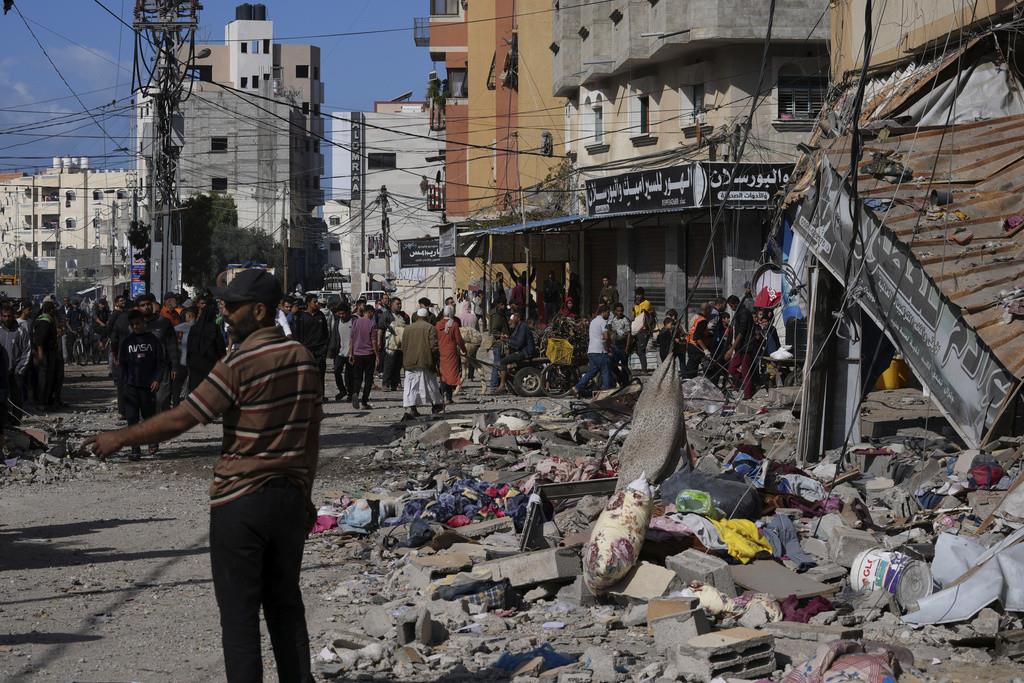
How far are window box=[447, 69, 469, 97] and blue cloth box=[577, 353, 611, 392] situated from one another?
118 feet

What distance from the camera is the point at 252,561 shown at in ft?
15.6

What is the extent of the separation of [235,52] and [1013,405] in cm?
10765

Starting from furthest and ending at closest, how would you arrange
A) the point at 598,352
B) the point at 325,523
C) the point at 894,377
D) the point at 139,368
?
the point at 598,352
the point at 894,377
the point at 139,368
the point at 325,523

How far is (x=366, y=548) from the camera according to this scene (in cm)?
948

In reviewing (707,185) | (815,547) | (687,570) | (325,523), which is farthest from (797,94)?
(687,570)

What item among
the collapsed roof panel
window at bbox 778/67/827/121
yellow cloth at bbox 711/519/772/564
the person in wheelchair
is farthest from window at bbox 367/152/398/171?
yellow cloth at bbox 711/519/772/564

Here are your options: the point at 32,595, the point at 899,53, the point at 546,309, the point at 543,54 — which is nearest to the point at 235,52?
the point at 543,54

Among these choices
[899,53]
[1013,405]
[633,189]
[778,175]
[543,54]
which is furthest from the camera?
[543,54]

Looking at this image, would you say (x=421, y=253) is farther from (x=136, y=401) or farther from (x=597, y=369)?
(x=136, y=401)

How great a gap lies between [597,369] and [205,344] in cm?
835

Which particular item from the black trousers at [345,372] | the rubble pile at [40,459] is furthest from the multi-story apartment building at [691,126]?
the rubble pile at [40,459]

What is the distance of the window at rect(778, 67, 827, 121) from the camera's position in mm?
26219

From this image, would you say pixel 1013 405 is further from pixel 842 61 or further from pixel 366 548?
pixel 842 61

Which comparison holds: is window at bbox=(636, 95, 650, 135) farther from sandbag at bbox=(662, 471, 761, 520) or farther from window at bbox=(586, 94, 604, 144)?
sandbag at bbox=(662, 471, 761, 520)
